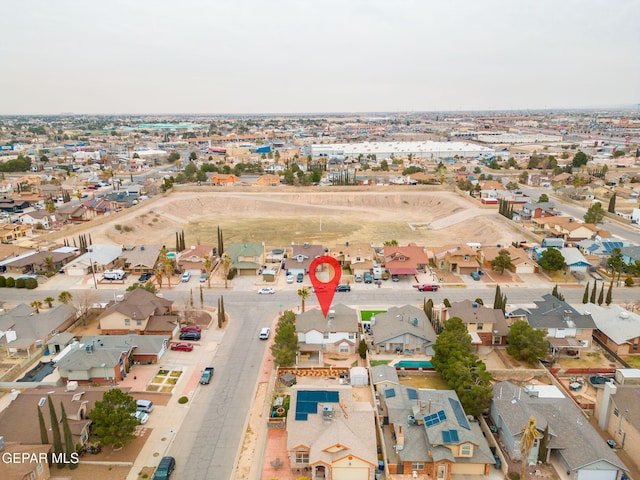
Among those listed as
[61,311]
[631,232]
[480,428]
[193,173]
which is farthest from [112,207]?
[631,232]

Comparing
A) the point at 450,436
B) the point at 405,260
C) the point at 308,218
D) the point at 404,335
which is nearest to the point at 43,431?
the point at 450,436

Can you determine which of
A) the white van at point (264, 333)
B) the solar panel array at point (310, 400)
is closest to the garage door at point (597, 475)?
the solar panel array at point (310, 400)

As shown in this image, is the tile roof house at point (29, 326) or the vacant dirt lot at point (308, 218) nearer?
the tile roof house at point (29, 326)

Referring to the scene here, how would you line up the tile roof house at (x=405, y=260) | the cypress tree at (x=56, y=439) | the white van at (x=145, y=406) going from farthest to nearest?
the tile roof house at (x=405, y=260) → the white van at (x=145, y=406) → the cypress tree at (x=56, y=439)

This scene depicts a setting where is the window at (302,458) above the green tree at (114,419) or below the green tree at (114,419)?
below

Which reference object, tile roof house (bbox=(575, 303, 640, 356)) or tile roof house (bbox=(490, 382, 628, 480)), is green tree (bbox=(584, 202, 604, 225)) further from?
tile roof house (bbox=(490, 382, 628, 480))

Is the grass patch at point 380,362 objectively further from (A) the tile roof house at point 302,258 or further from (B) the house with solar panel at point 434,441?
(A) the tile roof house at point 302,258

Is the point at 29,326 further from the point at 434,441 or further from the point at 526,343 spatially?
the point at 526,343

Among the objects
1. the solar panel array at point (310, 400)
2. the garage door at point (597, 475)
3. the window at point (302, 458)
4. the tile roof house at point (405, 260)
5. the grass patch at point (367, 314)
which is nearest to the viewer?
the garage door at point (597, 475)
